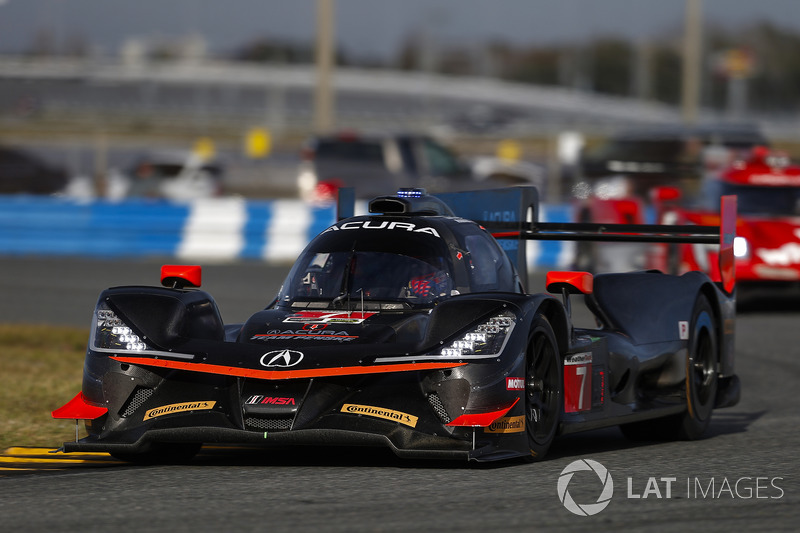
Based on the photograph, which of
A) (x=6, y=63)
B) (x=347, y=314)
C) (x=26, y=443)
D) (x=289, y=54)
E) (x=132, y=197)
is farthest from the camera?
(x=289, y=54)

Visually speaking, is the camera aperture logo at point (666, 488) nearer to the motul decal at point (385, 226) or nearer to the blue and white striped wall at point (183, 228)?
the motul decal at point (385, 226)

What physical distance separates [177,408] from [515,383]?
5.03 ft

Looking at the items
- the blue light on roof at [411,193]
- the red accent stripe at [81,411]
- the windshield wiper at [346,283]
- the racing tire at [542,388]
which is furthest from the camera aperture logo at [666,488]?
the blue light on roof at [411,193]

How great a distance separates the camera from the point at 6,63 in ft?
159

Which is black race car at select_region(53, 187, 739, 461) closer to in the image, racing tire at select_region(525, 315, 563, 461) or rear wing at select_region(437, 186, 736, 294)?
racing tire at select_region(525, 315, 563, 461)

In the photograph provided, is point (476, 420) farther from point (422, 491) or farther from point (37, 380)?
point (37, 380)

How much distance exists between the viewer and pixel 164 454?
22.2 ft

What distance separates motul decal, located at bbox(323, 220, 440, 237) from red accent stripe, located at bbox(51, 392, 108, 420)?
1.83m

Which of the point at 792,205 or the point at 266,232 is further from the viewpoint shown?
the point at 266,232

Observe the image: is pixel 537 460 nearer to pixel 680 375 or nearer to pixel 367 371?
pixel 367 371

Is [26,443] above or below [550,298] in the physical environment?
below

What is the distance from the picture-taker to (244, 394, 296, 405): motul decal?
6.27m

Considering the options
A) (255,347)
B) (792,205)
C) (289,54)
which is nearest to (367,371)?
(255,347)

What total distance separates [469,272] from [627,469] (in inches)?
57.7
